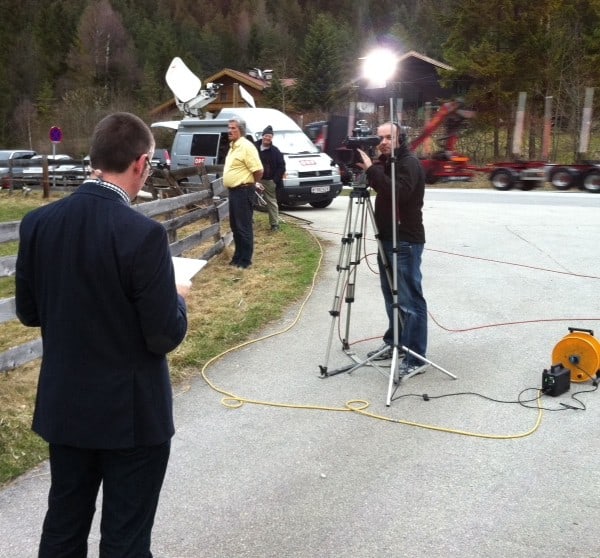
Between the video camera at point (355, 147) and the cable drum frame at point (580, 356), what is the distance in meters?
2.10

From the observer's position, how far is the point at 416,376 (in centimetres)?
561

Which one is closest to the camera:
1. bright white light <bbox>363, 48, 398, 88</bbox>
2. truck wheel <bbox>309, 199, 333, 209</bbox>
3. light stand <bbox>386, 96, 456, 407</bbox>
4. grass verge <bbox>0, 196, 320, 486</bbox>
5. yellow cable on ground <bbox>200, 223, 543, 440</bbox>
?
grass verge <bbox>0, 196, 320, 486</bbox>

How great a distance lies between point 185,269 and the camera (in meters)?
2.72

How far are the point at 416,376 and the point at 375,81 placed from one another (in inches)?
90.5

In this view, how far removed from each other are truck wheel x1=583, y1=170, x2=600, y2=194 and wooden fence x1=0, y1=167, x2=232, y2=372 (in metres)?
12.5

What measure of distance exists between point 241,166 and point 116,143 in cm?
722

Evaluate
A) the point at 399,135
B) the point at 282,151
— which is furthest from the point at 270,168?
the point at 399,135

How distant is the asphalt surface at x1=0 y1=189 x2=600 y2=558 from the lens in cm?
335

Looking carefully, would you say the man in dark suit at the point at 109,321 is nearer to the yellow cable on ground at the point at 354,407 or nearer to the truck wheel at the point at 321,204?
the yellow cable on ground at the point at 354,407

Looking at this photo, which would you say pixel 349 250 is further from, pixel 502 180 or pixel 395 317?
pixel 502 180

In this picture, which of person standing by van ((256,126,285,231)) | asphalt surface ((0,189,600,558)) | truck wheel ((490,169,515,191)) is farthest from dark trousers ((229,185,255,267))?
truck wheel ((490,169,515,191))

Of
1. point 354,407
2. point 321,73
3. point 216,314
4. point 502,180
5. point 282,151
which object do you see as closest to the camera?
point 354,407

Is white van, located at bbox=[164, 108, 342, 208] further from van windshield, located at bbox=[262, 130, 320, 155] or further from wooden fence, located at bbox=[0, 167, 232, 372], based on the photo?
wooden fence, located at bbox=[0, 167, 232, 372]

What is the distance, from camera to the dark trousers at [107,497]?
2.28m
